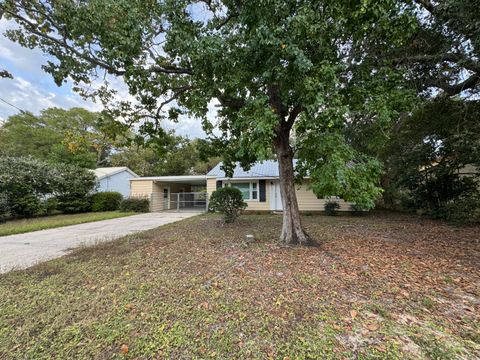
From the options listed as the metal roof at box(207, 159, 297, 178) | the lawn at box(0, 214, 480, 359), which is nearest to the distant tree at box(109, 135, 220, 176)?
the metal roof at box(207, 159, 297, 178)

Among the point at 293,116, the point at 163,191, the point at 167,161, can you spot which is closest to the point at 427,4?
the point at 293,116

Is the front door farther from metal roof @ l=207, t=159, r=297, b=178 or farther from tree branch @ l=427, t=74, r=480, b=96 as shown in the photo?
tree branch @ l=427, t=74, r=480, b=96

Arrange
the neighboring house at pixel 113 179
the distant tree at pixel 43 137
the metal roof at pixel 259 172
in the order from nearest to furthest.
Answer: the metal roof at pixel 259 172 < the neighboring house at pixel 113 179 < the distant tree at pixel 43 137

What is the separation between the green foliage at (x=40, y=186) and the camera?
11406 millimetres

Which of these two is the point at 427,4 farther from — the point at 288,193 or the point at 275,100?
the point at 288,193

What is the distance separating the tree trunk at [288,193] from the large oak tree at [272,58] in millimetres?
25

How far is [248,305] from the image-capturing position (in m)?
2.85

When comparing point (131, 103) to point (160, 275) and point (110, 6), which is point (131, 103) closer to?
point (110, 6)

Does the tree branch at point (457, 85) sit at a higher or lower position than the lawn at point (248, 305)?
higher

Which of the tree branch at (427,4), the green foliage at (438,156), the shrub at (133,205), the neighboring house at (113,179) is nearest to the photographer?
the tree branch at (427,4)

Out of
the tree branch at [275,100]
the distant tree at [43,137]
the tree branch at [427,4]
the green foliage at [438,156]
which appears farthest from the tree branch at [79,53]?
the distant tree at [43,137]

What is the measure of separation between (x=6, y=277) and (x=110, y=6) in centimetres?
514

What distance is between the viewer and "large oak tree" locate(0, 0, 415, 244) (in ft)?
11.6

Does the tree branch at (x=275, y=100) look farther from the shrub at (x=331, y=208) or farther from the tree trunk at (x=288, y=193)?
the shrub at (x=331, y=208)
